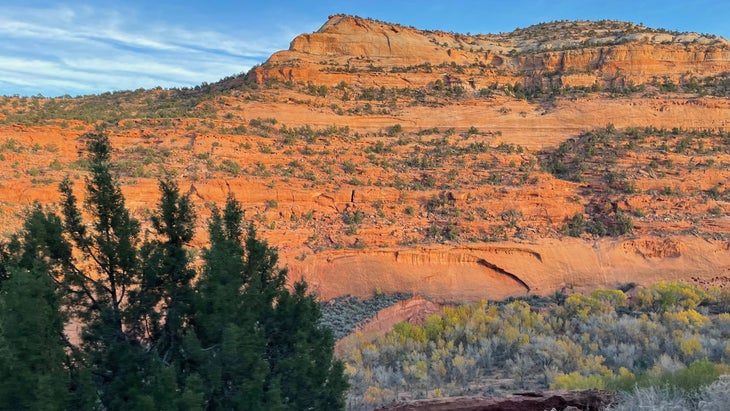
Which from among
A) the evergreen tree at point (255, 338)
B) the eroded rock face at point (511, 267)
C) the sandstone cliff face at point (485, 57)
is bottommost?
the eroded rock face at point (511, 267)

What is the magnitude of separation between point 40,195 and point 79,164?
2515 mm

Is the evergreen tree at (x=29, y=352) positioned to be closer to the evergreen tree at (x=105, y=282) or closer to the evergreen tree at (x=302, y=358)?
the evergreen tree at (x=105, y=282)

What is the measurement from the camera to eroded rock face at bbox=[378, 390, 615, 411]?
5.14 metres

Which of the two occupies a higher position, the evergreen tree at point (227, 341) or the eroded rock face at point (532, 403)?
the evergreen tree at point (227, 341)

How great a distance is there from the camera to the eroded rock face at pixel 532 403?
5.14 meters

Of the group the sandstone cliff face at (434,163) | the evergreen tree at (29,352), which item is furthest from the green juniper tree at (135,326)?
the sandstone cliff face at (434,163)

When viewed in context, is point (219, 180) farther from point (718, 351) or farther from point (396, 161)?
point (718, 351)

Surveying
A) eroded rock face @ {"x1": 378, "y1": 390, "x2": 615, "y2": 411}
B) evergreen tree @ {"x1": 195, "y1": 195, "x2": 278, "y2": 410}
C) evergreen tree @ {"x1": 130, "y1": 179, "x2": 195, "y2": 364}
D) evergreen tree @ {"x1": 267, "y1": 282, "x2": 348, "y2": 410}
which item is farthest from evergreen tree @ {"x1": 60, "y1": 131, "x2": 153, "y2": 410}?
eroded rock face @ {"x1": 378, "y1": 390, "x2": 615, "y2": 411}

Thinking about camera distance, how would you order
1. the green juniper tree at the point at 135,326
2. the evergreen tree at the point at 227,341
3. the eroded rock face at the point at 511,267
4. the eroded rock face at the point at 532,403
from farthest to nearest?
the eroded rock face at the point at 511,267
the eroded rock face at the point at 532,403
the evergreen tree at the point at 227,341
the green juniper tree at the point at 135,326

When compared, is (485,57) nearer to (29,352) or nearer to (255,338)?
(255,338)

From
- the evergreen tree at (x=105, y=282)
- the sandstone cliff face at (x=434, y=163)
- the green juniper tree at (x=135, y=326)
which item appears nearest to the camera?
the green juniper tree at (x=135, y=326)

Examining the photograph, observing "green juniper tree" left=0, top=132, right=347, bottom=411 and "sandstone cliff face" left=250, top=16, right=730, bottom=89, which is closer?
"green juniper tree" left=0, top=132, right=347, bottom=411

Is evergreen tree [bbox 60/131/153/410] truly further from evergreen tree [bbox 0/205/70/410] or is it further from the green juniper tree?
evergreen tree [bbox 0/205/70/410]

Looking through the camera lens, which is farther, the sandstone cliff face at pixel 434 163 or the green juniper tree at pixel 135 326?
the sandstone cliff face at pixel 434 163
